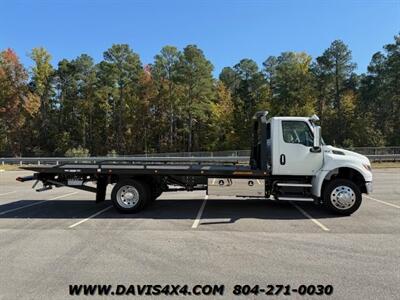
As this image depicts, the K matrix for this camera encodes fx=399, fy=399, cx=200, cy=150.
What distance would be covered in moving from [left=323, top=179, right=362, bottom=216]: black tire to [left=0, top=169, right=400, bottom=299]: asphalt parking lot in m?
0.29

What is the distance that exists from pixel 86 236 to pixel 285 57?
6469 centimetres

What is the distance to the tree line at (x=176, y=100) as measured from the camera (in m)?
62.8

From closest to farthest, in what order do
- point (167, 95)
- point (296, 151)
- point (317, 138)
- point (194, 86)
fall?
point (317, 138)
point (296, 151)
point (194, 86)
point (167, 95)

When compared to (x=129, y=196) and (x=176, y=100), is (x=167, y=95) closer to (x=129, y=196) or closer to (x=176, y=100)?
(x=176, y=100)

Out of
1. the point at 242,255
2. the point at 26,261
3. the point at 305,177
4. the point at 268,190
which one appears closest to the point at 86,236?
the point at 26,261

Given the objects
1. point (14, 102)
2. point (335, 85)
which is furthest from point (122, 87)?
point (335, 85)

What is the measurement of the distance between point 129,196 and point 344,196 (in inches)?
212

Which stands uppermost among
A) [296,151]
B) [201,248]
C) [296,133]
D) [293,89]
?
[293,89]

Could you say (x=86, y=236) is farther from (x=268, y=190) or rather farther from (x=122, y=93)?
(x=122, y=93)

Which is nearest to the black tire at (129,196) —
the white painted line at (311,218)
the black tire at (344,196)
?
the white painted line at (311,218)

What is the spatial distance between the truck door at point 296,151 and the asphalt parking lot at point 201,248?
116 centimetres

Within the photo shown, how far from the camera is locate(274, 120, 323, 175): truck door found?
32.6ft

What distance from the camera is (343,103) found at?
6425 cm

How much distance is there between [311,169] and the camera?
994cm
